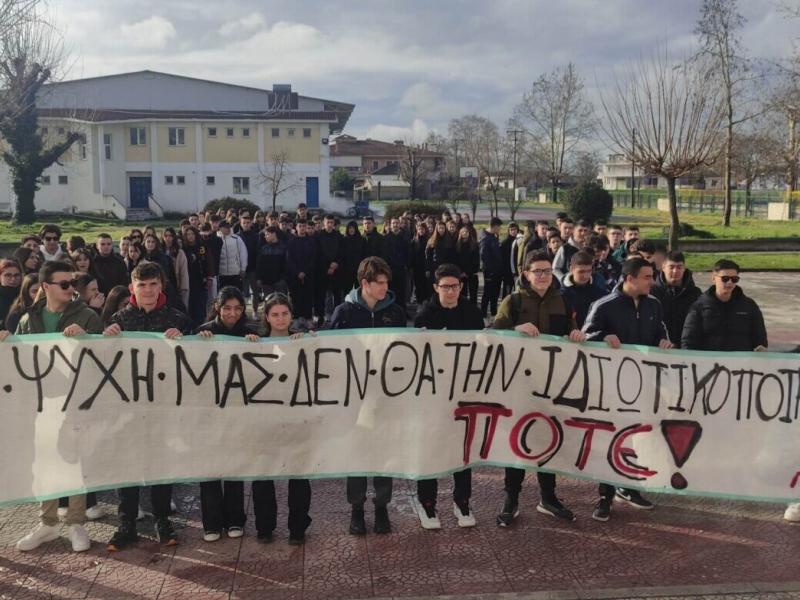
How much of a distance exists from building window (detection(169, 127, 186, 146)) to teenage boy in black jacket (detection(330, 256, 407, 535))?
47.7 m

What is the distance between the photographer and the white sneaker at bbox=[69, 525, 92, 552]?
487 cm

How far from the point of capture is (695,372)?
5.15 m

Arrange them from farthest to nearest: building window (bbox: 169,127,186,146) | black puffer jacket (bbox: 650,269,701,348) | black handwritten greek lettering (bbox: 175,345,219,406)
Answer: building window (bbox: 169,127,186,146)
black puffer jacket (bbox: 650,269,701,348)
black handwritten greek lettering (bbox: 175,345,219,406)

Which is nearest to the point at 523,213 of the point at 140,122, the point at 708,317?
the point at 140,122

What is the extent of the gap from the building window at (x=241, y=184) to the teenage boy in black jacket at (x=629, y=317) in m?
47.1

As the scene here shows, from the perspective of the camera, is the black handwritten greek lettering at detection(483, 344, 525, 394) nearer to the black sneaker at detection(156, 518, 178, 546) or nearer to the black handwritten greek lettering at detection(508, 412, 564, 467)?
the black handwritten greek lettering at detection(508, 412, 564, 467)

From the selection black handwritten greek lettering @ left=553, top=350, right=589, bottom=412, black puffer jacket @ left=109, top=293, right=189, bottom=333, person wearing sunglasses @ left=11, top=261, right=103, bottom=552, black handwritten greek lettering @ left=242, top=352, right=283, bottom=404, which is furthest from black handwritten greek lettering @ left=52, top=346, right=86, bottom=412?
black handwritten greek lettering @ left=553, top=350, right=589, bottom=412

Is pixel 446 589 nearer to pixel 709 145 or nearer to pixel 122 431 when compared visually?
pixel 122 431

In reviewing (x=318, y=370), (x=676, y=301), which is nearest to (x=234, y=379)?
(x=318, y=370)

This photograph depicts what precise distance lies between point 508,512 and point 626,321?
61.2 inches

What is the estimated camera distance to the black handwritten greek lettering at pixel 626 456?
5.16 metres

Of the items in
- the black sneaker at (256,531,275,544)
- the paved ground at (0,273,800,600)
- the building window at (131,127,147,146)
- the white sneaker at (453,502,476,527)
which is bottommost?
the paved ground at (0,273,800,600)

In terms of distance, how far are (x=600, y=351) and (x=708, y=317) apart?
39.9 inches

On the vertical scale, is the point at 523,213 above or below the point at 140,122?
below
